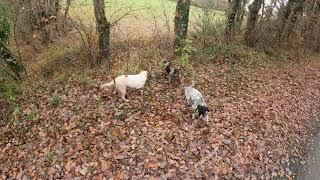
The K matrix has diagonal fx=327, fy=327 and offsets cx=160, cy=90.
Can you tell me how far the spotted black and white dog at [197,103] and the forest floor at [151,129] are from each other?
23 cm

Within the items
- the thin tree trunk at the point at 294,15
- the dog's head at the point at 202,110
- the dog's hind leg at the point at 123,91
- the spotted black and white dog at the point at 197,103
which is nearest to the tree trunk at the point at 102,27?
the dog's hind leg at the point at 123,91

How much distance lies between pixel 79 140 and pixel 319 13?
14546 millimetres

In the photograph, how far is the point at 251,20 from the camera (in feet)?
47.8

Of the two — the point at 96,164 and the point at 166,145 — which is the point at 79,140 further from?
the point at 166,145

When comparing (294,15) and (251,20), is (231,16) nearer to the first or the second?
(251,20)

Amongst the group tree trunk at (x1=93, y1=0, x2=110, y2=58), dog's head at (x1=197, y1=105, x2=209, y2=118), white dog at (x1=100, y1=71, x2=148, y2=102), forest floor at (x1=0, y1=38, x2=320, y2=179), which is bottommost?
forest floor at (x1=0, y1=38, x2=320, y2=179)

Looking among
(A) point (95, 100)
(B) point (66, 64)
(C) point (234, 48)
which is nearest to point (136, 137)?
(A) point (95, 100)

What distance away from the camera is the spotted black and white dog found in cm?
860

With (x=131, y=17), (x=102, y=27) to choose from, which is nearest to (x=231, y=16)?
(x=102, y=27)

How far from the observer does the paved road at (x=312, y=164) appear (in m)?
8.01

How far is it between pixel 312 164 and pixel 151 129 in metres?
4.29

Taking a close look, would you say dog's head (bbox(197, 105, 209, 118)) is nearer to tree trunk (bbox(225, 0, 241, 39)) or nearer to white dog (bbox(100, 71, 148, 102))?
white dog (bbox(100, 71, 148, 102))

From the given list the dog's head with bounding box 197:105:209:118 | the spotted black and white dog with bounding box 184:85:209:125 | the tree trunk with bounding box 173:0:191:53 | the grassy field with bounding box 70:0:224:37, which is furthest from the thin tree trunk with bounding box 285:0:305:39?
the dog's head with bounding box 197:105:209:118

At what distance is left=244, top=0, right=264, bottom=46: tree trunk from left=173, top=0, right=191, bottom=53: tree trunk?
3.90 meters
